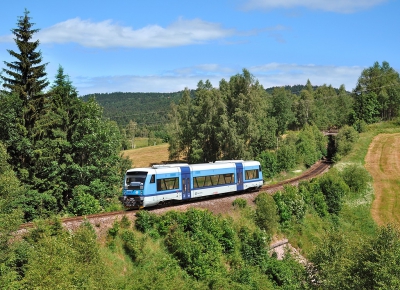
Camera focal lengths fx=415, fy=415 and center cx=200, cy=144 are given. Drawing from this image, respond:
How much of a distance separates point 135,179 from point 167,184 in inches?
102

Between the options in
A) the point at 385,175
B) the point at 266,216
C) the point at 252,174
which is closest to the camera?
the point at 266,216

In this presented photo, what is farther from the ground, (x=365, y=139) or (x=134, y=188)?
(x=134, y=188)

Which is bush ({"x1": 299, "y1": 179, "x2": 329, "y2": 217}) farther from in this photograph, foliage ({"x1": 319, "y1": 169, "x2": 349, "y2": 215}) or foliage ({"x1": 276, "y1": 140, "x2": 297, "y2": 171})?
foliage ({"x1": 276, "y1": 140, "x2": 297, "y2": 171})

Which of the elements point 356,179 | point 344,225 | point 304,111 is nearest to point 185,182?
point 344,225

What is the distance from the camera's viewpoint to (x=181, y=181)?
3334 cm

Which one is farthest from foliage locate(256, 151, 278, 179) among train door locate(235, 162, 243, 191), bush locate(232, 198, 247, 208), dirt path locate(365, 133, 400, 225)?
bush locate(232, 198, 247, 208)

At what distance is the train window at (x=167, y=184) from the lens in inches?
1234

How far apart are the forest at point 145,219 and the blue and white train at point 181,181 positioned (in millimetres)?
1845

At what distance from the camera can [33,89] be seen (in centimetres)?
3638

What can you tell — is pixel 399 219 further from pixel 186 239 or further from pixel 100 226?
pixel 100 226

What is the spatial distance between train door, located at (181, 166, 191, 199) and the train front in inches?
159

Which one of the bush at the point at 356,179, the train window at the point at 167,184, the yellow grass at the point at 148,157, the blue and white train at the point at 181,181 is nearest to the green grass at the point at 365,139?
the bush at the point at 356,179

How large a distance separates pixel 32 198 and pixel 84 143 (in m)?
6.68

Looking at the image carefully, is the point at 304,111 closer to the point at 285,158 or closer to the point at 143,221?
the point at 285,158
